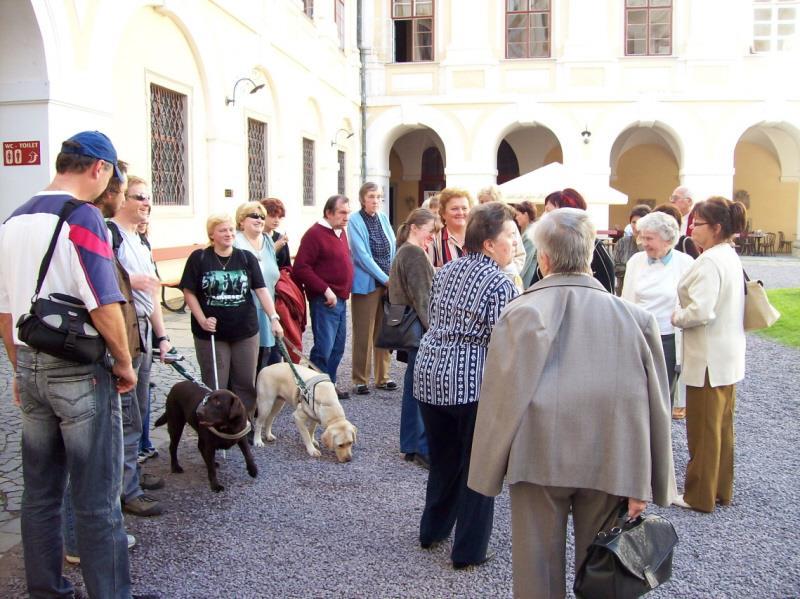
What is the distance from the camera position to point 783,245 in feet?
87.9

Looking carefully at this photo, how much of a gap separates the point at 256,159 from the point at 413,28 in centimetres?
965

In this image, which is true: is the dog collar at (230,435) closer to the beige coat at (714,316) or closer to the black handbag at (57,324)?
the black handbag at (57,324)

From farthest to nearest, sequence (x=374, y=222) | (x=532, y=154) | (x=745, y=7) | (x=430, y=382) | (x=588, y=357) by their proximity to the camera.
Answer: (x=532, y=154), (x=745, y=7), (x=374, y=222), (x=430, y=382), (x=588, y=357)

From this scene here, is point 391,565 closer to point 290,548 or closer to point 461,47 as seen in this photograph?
point 290,548

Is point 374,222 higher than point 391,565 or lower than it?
higher

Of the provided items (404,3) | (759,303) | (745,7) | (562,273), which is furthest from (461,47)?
(562,273)

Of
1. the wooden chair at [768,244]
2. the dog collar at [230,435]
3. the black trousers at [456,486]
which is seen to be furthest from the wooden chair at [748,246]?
the black trousers at [456,486]

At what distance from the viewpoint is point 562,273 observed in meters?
2.56

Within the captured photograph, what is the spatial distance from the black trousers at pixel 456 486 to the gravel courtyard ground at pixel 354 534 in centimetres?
13

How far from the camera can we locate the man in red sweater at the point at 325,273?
637 cm

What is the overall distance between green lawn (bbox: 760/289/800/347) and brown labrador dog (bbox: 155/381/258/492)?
805 cm

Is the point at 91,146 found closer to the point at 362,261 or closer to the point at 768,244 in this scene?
the point at 362,261

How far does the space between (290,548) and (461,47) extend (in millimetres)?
19029

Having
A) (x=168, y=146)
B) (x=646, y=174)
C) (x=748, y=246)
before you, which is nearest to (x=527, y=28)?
(x=646, y=174)
